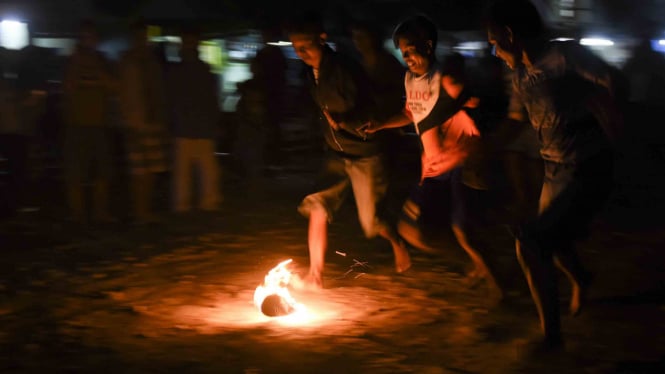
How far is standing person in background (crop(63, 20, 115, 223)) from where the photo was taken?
992 cm

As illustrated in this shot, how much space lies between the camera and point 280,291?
651 cm

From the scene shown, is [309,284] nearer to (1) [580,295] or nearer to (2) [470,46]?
(1) [580,295]

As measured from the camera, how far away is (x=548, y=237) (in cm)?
558

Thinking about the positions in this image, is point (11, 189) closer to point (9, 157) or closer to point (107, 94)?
point (9, 157)

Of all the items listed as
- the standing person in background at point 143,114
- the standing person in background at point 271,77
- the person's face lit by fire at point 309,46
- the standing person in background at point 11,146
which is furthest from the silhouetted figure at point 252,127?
the person's face lit by fire at point 309,46

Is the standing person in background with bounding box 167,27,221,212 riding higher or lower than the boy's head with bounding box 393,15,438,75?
lower

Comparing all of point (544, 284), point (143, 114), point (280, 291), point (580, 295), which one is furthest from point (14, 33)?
point (544, 284)

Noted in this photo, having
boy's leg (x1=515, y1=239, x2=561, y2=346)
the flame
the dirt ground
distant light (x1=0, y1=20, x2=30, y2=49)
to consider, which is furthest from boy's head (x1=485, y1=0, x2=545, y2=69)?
distant light (x1=0, y1=20, x2=30, y2=49)

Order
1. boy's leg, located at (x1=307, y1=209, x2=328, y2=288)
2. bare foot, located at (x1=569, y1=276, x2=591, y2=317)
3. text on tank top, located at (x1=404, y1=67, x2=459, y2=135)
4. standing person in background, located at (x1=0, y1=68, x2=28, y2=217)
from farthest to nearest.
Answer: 1. standing person in background, located at (x1=0, y1=68, x2=28, y2=217)
2. boy's leg, located at (x1=307, y1=209, x2=328, y2=288)
3. text on tank top, located at (x1=404, y1=67, x2=459, y2=135)
4. bare foot, located at (x1=569, y1=276, x2=591, y2=317)

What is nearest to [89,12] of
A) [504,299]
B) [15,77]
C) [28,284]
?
[15,77]

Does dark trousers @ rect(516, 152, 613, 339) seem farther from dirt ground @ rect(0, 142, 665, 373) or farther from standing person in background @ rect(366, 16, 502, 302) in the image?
standing person in background @ rect(366, 16, 502, 302)

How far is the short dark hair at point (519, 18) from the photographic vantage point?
5.66 metres

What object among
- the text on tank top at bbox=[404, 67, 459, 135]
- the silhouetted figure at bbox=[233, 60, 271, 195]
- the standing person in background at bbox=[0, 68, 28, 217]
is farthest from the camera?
the silhouetted figure at bbox=[233, 60, 271, 195]

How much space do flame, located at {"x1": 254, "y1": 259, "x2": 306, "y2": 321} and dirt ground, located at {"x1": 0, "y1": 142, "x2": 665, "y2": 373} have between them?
13cm
